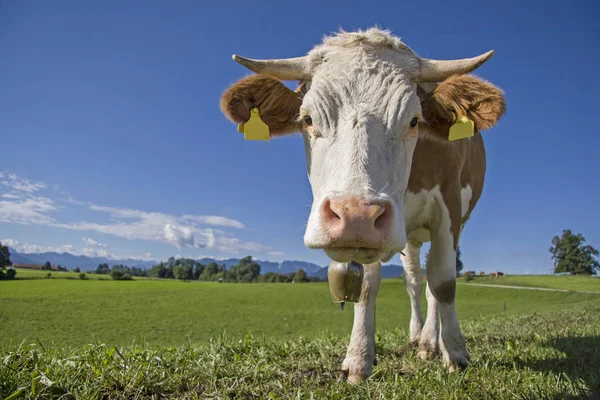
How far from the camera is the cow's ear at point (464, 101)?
11.8 ft

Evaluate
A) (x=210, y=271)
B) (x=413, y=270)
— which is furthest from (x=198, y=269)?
(x=413, y=270)

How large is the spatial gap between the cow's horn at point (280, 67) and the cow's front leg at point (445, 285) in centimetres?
203

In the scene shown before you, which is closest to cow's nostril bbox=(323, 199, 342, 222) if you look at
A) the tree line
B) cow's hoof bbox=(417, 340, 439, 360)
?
cow's hoof bbox=(417, 340, 439, 360)

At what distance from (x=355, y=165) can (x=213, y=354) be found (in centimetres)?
210

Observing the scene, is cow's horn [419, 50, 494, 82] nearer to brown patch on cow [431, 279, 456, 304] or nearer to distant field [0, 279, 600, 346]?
brown patch on cow [431, 279, 456, 304]

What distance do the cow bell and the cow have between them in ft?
0.41

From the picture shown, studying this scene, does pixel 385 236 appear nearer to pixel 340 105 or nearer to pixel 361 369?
pixel 340 105

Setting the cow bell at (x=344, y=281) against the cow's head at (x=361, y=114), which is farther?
the cow bell at (x=344, y=281)

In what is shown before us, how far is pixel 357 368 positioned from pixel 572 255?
80.3m

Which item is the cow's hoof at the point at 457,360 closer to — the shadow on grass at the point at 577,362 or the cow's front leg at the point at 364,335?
the shadow on grass at the point at 577,362

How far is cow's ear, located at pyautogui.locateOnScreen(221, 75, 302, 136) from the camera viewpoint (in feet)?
12.6

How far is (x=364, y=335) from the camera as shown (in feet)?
12.1

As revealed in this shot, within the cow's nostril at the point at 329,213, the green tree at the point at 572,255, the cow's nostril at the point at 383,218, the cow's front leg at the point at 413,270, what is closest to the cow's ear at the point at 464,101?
the cow's nostril at the point at 383,218

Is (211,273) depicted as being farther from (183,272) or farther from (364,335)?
(364,335)
